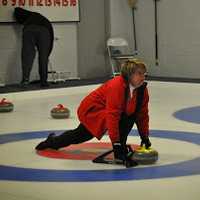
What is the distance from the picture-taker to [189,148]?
561 centimetres

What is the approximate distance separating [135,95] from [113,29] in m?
8.63

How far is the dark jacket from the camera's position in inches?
442

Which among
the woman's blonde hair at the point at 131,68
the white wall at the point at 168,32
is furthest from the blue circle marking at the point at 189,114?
the white wall at the point at 168,32

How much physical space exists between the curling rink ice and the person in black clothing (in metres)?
3.03

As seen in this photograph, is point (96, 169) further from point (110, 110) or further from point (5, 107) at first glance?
point (5, 107)

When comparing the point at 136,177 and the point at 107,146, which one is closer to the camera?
the point at 136,177

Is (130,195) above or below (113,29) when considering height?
below

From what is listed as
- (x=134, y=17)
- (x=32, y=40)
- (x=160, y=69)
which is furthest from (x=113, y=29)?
(x=32, y=40)

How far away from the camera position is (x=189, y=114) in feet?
26.1

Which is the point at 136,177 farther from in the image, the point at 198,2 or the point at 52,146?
the point at 198,2

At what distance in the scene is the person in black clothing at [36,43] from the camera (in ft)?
36.5

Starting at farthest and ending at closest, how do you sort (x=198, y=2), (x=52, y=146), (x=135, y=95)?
(x=198, y=2) → (x=52, y=146) → (x=135, y=95)

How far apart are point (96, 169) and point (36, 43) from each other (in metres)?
6.68

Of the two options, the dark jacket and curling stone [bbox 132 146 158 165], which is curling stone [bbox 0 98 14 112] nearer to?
the dark jacket
